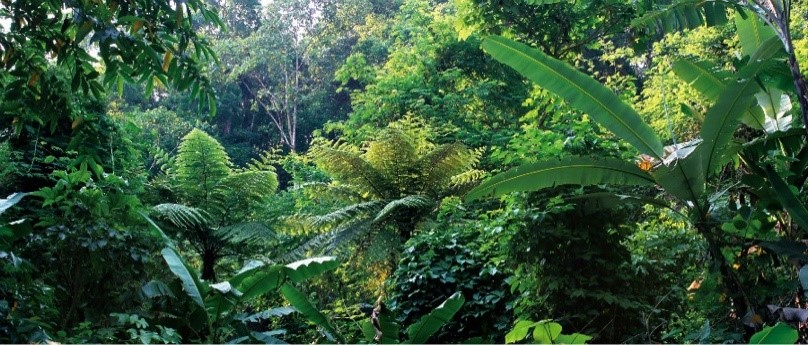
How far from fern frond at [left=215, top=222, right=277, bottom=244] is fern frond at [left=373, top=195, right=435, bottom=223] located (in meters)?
1.10

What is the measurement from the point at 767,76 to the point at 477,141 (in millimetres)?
6903

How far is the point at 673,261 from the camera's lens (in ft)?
10.9

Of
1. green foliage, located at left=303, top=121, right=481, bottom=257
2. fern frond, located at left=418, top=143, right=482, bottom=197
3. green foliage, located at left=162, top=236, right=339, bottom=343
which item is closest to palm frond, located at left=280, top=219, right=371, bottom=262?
green foliage, located at left=303, top=121, right=481, bottom=257

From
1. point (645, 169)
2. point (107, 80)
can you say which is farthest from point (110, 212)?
point (645, 169)

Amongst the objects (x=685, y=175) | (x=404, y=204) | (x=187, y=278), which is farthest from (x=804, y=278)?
(x=404, y=204)

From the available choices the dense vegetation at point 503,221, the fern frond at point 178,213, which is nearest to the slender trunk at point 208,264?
the dense vegetation at point 503,221

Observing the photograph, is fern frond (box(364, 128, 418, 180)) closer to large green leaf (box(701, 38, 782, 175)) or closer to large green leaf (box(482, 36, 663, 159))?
large green leaf (box(482, 36, 663, 159))

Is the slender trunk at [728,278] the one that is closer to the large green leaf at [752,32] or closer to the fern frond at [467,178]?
the large green leaf at [752,32]

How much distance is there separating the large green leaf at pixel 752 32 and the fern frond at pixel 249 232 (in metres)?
4.59

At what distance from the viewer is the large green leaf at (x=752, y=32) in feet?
11.3

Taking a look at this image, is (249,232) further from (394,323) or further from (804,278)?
(804,278)

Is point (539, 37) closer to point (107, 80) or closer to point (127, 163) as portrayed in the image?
point (127, 163)

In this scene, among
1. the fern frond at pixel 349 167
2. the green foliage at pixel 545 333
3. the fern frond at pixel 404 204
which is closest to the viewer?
the green foliage at pixel 545 333

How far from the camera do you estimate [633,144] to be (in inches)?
111
